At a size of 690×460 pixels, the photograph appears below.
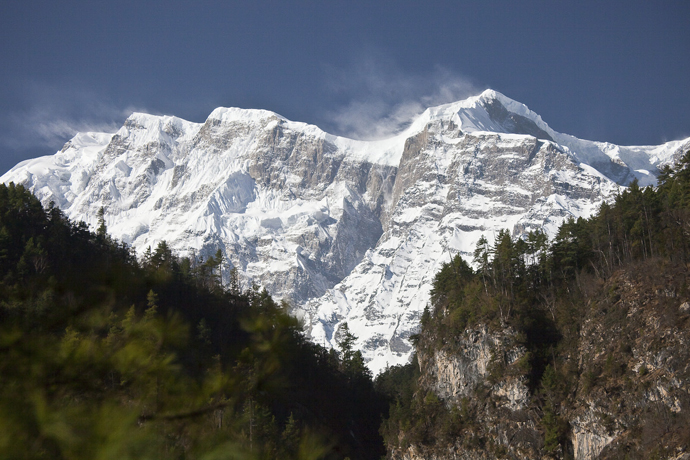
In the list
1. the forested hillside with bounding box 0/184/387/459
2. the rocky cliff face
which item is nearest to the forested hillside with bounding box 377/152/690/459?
the rocky cliff face

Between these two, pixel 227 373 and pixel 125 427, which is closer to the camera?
pixel 125 427

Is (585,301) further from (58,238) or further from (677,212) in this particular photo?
(58,238)

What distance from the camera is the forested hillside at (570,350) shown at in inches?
1662

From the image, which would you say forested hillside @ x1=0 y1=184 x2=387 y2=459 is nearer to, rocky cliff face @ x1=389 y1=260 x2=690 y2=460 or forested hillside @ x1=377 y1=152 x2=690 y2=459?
rocky cliff face @ x1=389 y1=260 x2=690 y2=460

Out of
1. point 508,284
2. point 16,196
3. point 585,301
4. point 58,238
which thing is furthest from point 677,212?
point 16,196

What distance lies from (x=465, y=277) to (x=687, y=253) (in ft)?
79.7

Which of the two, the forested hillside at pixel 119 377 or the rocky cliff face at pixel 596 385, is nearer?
the forested hillside at pixel 119 377

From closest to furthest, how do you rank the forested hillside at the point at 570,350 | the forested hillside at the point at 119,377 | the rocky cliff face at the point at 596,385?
the forested hillside at the point at 119,377 < the rocky cliff face at the point at 596,385 < the forested hillside at the point at 570,350

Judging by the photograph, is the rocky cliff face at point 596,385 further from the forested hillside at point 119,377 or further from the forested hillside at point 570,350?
the forested hillside at point 119,377

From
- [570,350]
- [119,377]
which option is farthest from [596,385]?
[119,377]

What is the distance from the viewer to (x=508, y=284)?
59125mm

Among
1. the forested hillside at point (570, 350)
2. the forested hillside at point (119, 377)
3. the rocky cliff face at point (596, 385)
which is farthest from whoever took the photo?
the forested hillside at point (570, 350)

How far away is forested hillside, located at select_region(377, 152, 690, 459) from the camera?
42.2m

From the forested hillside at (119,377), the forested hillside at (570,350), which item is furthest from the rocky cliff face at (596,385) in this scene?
the forested hillside at (119,377)
